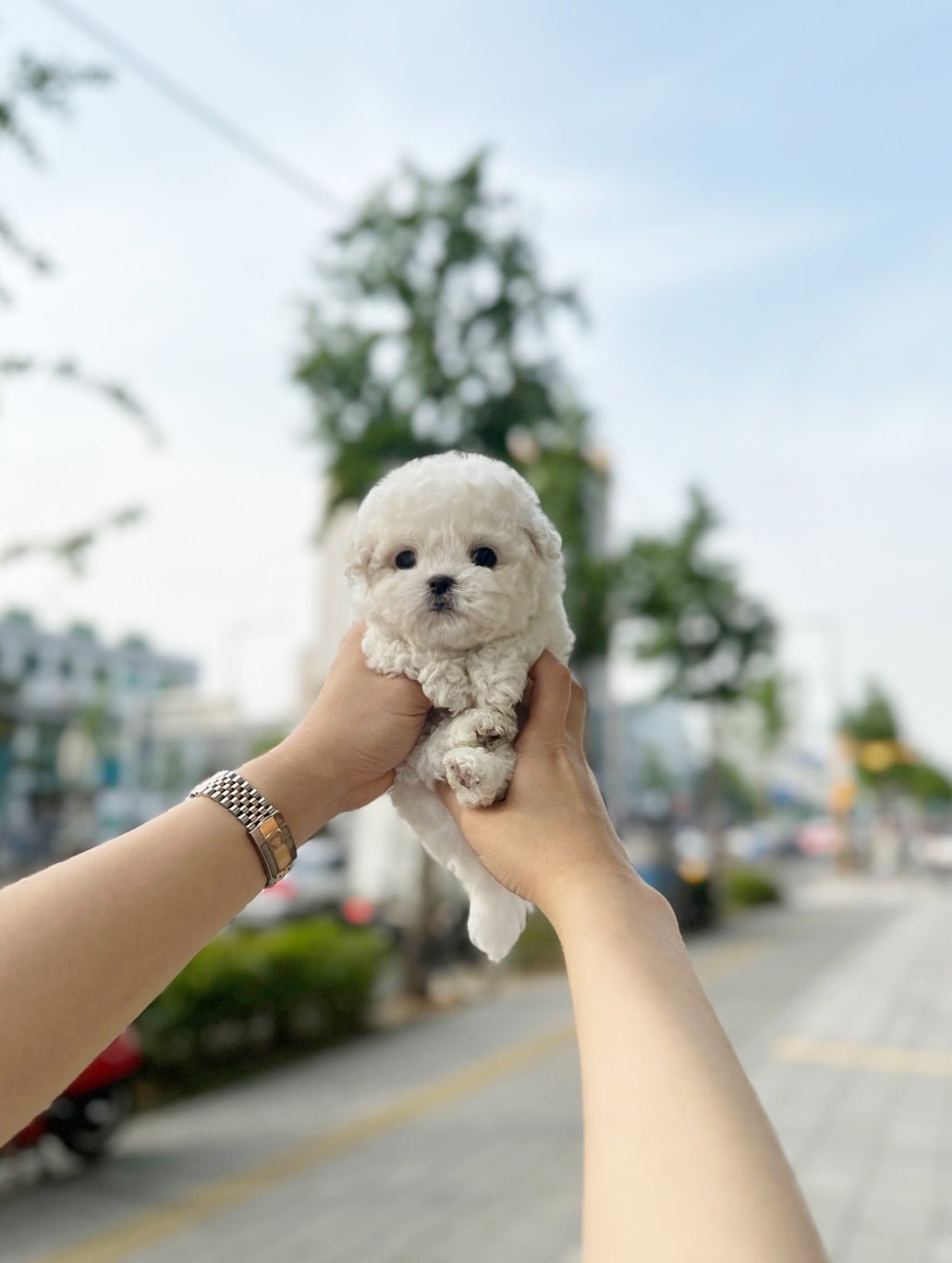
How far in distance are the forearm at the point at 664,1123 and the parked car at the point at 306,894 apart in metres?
10.0

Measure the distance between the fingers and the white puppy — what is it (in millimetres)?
14

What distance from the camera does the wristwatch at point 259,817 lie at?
1049mm

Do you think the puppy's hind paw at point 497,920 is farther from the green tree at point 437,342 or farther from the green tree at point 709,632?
the green tree at point 709,632

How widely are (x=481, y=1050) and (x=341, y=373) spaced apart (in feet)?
17.2

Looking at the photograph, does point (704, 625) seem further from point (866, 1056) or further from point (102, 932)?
point (102, 932)

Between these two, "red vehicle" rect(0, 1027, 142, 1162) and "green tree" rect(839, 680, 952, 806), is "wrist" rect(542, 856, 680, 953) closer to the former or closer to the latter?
Result: "red vehicle" rect(0, 1027, 142, 1162)

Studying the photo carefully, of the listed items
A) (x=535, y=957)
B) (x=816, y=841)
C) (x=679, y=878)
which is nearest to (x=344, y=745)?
(x=535, y=957)

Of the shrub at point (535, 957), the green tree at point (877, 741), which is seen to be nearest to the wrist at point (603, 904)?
the shrub at point (535, 957)

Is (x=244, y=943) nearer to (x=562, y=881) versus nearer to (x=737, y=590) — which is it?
(x=562, y=881)

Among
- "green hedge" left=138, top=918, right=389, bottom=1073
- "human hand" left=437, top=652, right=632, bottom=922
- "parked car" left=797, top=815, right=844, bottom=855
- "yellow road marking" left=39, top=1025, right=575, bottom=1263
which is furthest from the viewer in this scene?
"parked car" left=797, top=815, right=844, bottom=855

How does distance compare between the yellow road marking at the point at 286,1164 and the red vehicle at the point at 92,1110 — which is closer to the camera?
the yellow road marking at the point at 286,1164

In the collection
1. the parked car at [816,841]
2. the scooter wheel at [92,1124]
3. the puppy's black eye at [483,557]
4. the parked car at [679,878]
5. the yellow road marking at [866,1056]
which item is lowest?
the parked car at [816,841]

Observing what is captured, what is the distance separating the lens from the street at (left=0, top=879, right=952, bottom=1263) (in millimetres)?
4531

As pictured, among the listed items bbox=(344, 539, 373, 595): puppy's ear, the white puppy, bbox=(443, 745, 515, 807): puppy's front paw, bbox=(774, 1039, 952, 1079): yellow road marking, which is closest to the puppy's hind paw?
the white puppy
